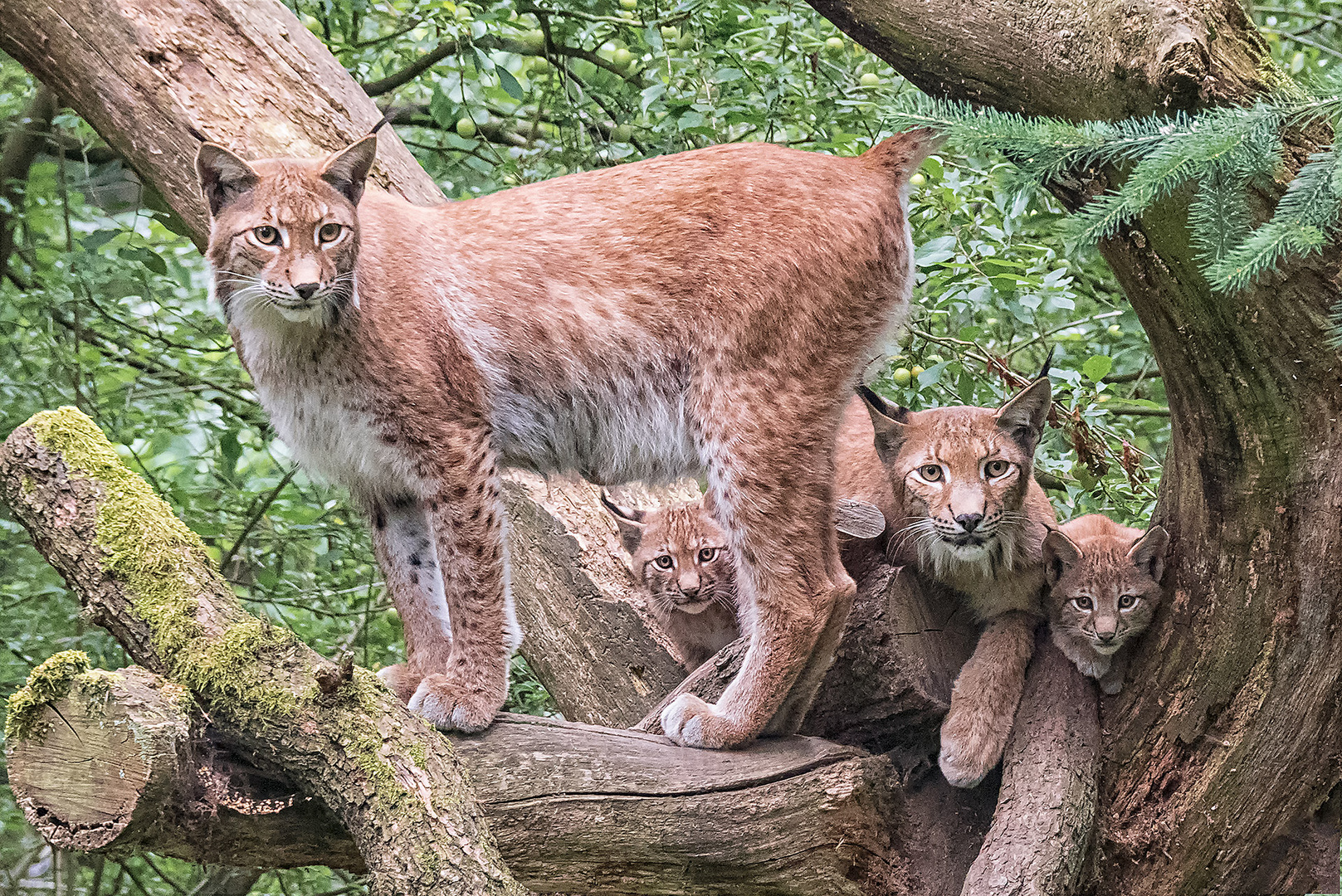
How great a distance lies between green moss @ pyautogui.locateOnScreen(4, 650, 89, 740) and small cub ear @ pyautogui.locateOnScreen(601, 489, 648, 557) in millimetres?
2364

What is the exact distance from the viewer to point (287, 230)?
368cm

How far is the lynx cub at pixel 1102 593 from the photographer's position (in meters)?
3.66

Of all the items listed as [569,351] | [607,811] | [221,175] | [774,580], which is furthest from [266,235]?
[607,811]

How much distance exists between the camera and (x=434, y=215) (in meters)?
4.44

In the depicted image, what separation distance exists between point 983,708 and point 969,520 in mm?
615

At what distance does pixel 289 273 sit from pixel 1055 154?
7.15ft

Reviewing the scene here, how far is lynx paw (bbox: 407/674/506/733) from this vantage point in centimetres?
375

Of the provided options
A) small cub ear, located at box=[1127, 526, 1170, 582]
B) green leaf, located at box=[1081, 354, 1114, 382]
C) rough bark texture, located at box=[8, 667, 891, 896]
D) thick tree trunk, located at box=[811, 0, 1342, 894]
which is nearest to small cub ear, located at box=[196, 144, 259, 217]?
rough bark texture, located at box=[8, 667, 891, 896]

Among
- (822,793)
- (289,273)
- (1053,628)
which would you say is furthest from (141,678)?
(1053,628)

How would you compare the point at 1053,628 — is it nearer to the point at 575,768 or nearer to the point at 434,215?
the point at 575,768

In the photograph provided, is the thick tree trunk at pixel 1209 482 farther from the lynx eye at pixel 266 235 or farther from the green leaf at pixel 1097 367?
the lynx eye at pixel 266 235

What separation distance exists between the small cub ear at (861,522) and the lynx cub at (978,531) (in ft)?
0.18

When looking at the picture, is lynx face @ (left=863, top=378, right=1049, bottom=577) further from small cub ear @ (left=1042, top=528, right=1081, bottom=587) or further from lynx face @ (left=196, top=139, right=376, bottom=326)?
lynx face @ (left=196, top=139, right=376, bottom=326)

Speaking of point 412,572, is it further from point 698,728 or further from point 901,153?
point 901,153
